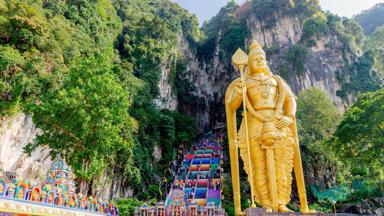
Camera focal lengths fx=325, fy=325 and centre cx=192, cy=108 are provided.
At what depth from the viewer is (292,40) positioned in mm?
28422

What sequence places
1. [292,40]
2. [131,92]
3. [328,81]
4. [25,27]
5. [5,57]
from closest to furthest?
[5,57], [25,27], [131,92], [328,81], [292,40]

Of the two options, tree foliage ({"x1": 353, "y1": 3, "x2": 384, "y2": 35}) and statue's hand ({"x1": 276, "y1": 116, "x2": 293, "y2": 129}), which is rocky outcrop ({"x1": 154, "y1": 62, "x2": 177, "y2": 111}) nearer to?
statue's hand ({"x1": 276, "y1": 116, "x2": 293, "y2": 129})

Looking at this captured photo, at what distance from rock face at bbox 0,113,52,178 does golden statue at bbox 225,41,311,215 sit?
29.4 feet

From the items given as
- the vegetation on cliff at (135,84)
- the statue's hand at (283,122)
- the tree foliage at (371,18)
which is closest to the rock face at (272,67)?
the vegetation on cliff at (135,84)

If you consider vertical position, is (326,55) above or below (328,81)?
above

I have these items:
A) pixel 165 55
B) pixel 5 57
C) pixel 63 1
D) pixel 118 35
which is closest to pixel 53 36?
pixel 5 57

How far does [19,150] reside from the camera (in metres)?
11.4

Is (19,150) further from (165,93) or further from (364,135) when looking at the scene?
(165,93)

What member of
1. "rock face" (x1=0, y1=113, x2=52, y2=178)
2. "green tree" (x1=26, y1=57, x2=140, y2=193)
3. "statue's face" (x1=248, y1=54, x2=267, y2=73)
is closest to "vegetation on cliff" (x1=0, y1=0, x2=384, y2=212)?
"green tree" (x1=26, y1=57, x2=140, y2=193)

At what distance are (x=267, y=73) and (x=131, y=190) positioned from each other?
1118 cm

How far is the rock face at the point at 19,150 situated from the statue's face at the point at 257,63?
9094mm

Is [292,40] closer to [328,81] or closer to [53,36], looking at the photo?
[328,81]

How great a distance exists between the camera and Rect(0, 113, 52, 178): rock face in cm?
1093

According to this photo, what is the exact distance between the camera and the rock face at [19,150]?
1093 cm
